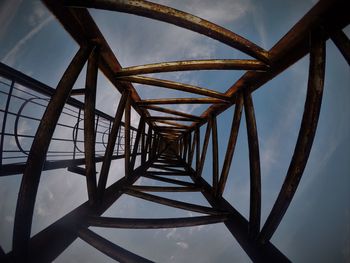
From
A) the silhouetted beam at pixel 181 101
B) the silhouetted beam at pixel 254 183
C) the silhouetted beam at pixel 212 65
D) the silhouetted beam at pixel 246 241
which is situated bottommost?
the silhouetted beam at pixel 246 241

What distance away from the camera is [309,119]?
1447 mm

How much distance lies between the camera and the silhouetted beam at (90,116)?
1973mm

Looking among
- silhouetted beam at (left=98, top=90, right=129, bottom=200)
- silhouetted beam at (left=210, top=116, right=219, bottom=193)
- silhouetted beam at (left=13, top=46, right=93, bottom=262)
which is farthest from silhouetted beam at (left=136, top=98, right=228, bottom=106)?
silhouetted beam at (left=13, top=46, right=93, bottom=262)

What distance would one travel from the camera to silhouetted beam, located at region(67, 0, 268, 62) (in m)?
1.48

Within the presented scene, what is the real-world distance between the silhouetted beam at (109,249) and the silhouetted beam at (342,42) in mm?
2000

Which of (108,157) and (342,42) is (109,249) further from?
(342,42)

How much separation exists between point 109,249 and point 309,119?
6.21 feet

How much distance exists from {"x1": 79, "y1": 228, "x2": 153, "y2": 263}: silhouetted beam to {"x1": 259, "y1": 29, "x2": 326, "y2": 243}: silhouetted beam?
129 centimetres

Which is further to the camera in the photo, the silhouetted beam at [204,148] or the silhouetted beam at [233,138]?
the silhouetted beam at [204,148]

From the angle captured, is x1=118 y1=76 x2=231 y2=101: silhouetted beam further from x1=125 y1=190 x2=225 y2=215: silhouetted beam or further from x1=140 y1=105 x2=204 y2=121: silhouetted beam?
x1=125 y1=190 x2=225 y2=215: silhouetted beam

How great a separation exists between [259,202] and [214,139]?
1907mm

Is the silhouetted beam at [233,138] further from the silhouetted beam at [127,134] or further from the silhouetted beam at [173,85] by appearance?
the silhouetted beam at [127,134]

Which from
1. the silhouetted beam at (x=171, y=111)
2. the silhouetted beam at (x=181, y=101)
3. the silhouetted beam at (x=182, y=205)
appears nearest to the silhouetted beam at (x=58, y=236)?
the silhouetted beam at (x=182, y=205)

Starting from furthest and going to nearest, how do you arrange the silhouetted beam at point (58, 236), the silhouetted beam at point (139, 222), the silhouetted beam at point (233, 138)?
1. the silhouetted beam at point (233, 138)
2. the silhouetted beam at point (139, 222)
3. the silhouetted beam at point (58, 236)
